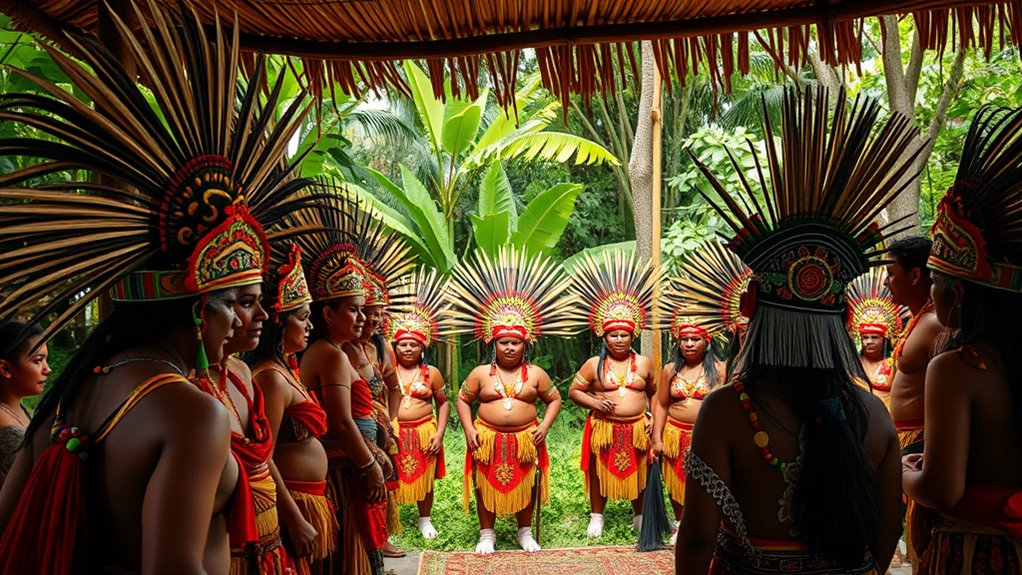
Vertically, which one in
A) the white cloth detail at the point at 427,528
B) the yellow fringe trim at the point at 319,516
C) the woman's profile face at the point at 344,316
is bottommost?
the white cloth detail at the point at 427,528

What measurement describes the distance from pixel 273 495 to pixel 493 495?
→ 183 inches

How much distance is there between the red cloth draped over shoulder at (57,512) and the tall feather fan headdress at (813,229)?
5.56 ft

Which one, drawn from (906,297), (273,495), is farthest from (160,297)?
(906,297)

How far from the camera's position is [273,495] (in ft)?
10.2

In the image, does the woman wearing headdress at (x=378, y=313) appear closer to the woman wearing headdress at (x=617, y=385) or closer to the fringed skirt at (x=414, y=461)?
the fringed skirt at (x=414, y=461)

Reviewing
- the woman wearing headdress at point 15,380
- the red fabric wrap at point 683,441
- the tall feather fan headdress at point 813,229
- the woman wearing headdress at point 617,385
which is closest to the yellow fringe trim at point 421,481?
the woman wearing headdress at point 617,385

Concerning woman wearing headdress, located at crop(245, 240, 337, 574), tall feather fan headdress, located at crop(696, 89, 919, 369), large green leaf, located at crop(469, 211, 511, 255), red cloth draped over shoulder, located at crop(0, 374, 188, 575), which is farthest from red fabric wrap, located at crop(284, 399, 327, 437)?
large green leaf, located at crop(469, 211, 511, 255)

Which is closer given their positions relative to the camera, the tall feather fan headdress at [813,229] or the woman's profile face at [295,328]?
the tall feather fan headdress at [813,229]

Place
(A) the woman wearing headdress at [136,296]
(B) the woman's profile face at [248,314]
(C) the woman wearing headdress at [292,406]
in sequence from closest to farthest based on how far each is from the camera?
1. (A) the woman wearing headdress at [136,296]
2. (B) the woman's profile face at [248,314]
3. (C) the woman wearing headdress at [292,406]

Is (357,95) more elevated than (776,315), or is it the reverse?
(357,95)

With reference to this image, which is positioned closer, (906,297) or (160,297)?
(160,297)

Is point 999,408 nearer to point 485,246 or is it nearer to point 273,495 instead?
point 273,495

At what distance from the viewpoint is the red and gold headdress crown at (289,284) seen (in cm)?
373

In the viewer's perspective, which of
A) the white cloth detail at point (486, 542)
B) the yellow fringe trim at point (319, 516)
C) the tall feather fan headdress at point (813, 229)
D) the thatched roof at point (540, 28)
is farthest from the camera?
the white cloth detail at point (486, 542)
